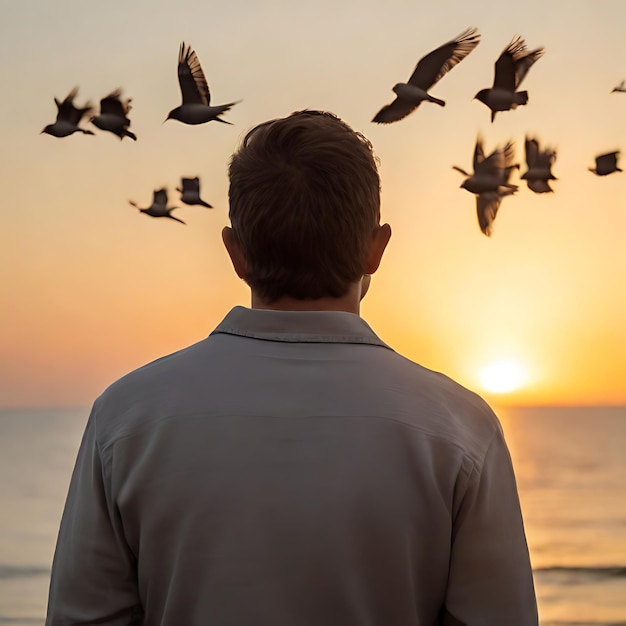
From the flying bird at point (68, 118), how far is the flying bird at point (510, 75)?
105 cm

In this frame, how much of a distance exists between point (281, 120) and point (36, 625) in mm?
7310

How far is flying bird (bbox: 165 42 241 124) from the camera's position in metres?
2.37

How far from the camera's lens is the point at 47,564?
401 inches

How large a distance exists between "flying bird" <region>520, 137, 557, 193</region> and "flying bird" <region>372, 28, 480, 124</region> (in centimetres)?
43

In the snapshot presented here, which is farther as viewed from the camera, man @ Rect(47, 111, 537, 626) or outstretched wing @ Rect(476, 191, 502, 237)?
outstretched wing @ Rect(476, 191, 502, 237)

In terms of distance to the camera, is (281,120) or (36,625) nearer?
(281,120)

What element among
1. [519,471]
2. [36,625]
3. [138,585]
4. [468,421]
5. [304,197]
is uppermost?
[304,197]

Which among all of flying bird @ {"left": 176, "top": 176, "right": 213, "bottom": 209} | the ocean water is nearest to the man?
flying bird @ {"left": 176, "top": 176, "right": 213, "bottom": 209}

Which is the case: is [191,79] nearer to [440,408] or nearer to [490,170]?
[490,170]

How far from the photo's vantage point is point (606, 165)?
2936 mm

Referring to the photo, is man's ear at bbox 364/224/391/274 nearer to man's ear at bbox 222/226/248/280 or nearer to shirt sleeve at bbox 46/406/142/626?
man's ear at bbox 222/226/248/280

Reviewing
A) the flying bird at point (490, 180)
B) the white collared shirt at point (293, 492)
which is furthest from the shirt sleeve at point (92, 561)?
the flying bird at point (490, 180)

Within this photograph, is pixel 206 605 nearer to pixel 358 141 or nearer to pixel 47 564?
pixel 358 141

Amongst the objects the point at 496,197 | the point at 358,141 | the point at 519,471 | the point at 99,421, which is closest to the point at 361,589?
the point at 99,421
